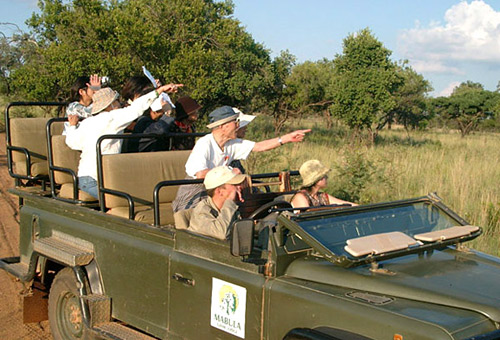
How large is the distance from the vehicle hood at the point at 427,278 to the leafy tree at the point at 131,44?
1373 centimetres

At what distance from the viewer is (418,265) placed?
310 centimetres

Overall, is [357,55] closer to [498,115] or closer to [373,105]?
[373,105]

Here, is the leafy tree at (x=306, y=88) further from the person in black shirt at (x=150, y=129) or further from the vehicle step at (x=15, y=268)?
the vehicle step at (x=15, y=268)

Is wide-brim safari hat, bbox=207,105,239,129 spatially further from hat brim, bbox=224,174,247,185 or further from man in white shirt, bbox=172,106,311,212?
hat brim, bbox=224,174,247,185

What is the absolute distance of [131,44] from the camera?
16.0 meters

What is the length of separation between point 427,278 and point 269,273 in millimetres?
818

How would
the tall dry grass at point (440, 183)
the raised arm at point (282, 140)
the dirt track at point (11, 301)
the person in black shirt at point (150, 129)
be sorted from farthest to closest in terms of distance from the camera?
the tall dry grass at point (440, 183) → the person in black shirt at point (150, 129) → the dirt track at point (11, 301) → the raised arm at point (282, 140)

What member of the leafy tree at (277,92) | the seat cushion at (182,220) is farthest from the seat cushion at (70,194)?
the leafy tree at (277,92)

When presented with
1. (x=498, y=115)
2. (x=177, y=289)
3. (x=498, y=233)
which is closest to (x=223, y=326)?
(x=177, y=289)

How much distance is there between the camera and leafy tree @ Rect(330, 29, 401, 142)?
20859mm

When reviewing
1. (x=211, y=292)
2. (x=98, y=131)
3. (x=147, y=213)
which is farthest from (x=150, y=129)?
(x=211, y=292)

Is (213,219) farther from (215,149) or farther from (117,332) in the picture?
(215,149)

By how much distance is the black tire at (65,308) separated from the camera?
4.47 m

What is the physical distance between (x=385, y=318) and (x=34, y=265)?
133 inches
